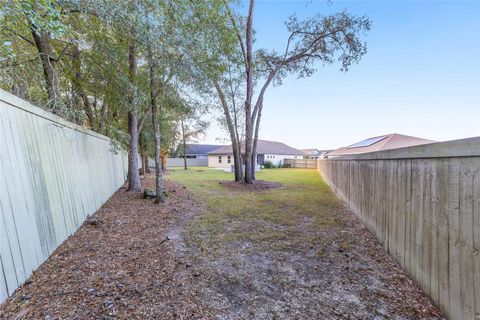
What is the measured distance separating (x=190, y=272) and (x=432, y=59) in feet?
33.2

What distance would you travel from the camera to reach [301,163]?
28.9m

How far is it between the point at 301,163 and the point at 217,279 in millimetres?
27721

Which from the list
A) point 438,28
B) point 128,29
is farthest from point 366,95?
point 128,29

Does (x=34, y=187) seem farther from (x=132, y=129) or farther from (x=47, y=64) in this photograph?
(x=132, y=129)

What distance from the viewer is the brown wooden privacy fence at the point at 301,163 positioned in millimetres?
27411

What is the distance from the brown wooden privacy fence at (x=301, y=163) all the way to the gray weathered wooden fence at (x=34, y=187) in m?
25.3

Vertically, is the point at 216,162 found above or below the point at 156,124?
below

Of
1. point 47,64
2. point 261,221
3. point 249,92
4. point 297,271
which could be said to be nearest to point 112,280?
point 297,271

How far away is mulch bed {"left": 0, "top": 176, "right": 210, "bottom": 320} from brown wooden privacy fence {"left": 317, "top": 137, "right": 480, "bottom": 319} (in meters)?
2.01

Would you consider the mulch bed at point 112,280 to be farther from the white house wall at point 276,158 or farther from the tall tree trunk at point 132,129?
the white house wall at point 276,158

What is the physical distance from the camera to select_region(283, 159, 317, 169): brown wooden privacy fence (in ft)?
89.9

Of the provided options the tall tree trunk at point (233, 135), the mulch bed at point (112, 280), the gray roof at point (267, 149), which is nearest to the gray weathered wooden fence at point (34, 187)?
the mulch bed at point (112, 280)

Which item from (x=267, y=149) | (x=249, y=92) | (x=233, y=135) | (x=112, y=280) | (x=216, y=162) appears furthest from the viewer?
(x=216, y=162)

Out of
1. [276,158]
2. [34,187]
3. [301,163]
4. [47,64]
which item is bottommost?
[301,163]
